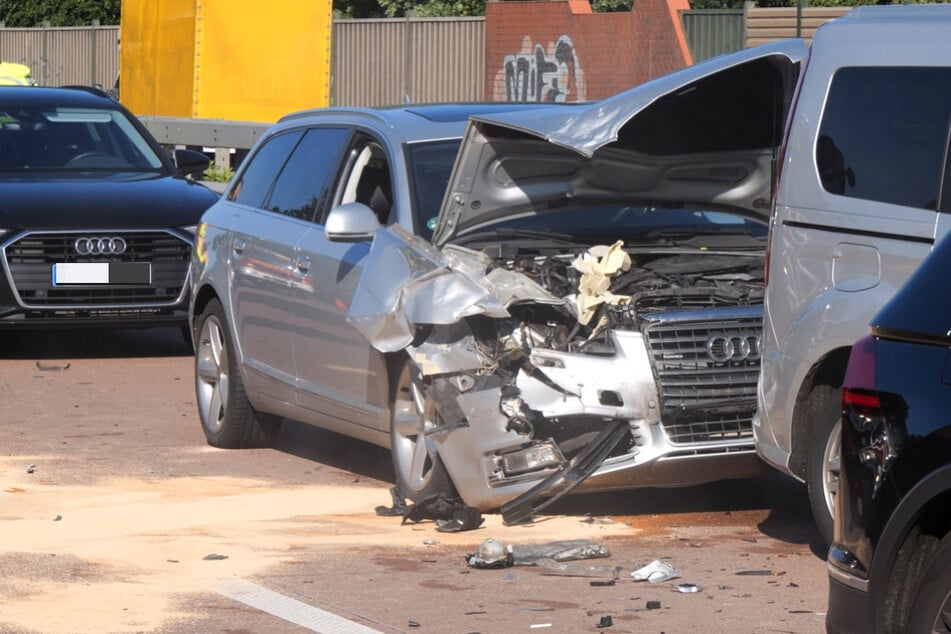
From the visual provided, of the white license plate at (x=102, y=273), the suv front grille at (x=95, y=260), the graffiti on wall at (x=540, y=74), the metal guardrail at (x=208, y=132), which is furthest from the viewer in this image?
the graffiti on wall at (x=540, y=74)

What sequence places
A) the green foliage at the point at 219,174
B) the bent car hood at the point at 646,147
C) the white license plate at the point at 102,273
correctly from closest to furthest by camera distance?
the bent car hood at the point at 646,147 → the white license plate at the point at 102,273 → the green foliage at the point at 219,174

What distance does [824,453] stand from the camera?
7.32 m

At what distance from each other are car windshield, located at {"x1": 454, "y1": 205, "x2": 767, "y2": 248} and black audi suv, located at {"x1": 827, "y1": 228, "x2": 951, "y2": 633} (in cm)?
379

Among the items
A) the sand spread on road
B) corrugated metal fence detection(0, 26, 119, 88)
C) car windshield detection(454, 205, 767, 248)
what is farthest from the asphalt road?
corrugated metal fence detection(0, 26, 119, 88)

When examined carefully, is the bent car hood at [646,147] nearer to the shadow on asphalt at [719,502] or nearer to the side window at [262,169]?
the shadow on asphalt at [719,502]

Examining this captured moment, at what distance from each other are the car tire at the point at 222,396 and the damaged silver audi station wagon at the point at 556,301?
1.49ft

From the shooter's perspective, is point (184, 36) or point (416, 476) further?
point (184, 36)

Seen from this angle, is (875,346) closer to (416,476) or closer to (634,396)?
(634,396)

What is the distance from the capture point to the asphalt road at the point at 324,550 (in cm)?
654

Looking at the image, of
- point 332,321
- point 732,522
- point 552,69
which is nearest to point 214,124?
point 552,69

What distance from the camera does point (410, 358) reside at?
8156mm

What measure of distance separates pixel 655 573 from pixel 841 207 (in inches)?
59.3

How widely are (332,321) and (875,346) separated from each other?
4.34 m

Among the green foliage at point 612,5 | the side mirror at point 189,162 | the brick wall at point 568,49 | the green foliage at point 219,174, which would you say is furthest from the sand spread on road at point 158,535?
the green foliage at point 612,5
